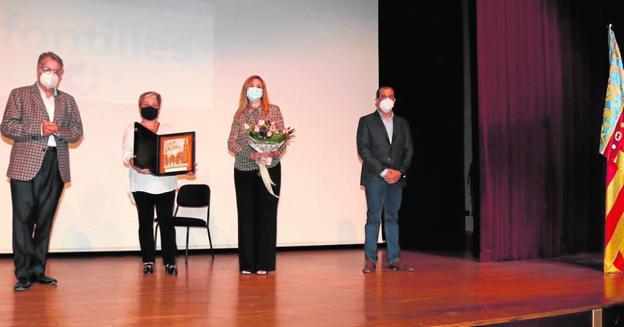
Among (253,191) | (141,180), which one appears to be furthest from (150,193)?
(253,191)

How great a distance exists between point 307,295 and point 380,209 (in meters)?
1.30

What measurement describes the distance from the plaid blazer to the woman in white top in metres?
0.59

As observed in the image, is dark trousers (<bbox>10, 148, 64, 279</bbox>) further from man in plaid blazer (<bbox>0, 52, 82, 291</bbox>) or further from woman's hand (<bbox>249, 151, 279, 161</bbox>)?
woman's hand (<bbox>249, 151, 279, 161</bbox>)

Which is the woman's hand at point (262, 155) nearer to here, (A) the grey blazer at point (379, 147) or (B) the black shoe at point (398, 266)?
(A) the grey blazer at point (379, 147)

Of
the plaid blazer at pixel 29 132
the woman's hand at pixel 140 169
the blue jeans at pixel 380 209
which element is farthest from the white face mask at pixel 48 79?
the blue jeans at pixel 380 209

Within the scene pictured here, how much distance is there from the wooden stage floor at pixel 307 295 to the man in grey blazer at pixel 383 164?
276mm

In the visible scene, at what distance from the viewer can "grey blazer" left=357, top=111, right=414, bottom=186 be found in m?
4.78

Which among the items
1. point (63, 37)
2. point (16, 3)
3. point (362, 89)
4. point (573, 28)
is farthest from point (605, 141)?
point (16, 3)

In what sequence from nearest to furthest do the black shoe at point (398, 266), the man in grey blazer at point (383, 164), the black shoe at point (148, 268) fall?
the black shoe at point (148, 268) < the man in grey blazer at point (383, 164) < the black shoe at point (398, 266)

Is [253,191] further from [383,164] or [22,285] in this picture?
[22,285]

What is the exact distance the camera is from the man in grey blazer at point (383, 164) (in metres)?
4.75

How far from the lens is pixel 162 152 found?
4406 millimetres

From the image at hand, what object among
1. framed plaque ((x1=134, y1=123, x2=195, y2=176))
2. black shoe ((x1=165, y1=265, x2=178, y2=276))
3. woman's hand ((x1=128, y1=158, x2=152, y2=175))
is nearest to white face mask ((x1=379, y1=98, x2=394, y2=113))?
framed plaque ((x1=134, y1=123, x2=195, y2=176))

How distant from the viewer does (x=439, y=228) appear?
306 inches
